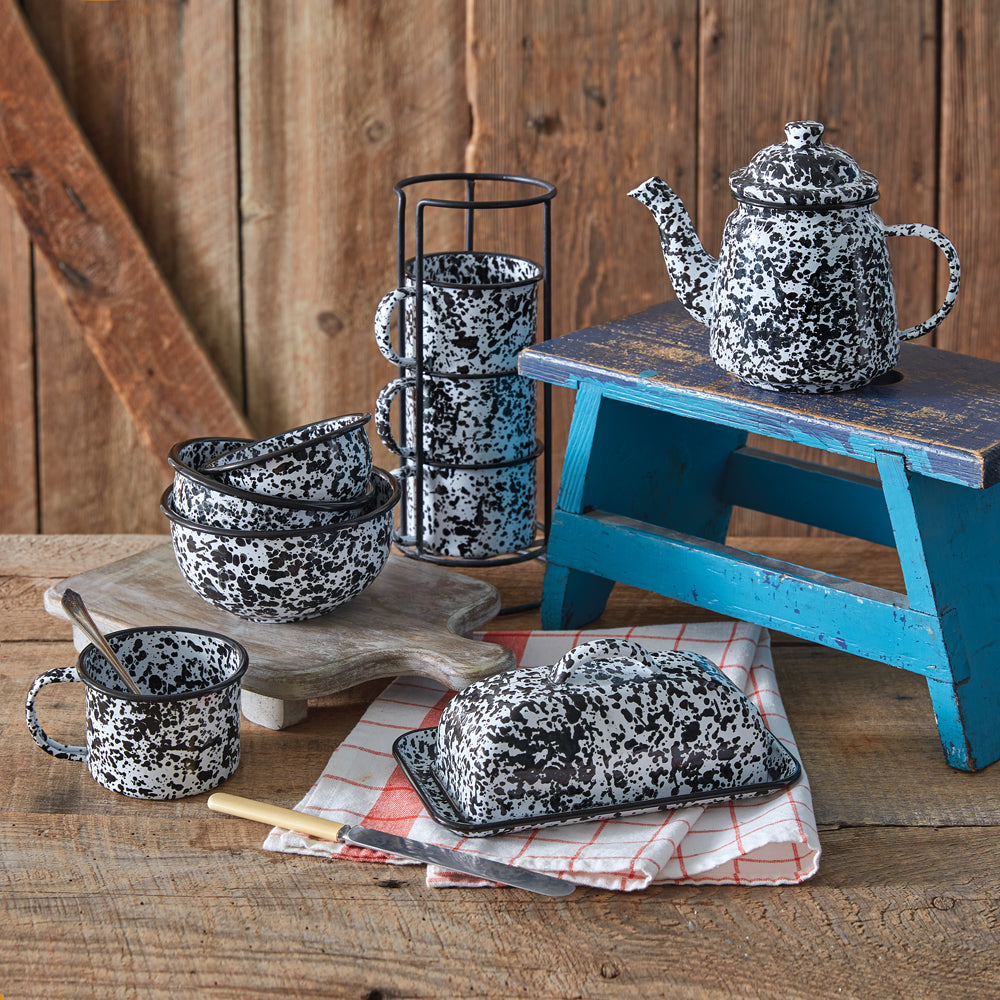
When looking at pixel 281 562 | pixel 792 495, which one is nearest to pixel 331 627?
pixel 281 562

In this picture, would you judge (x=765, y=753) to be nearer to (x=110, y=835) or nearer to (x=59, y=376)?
(x=110, y=835)

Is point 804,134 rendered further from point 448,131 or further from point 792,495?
point 448,131

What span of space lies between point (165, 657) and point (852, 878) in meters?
0.45

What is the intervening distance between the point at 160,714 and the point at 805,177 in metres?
0.53

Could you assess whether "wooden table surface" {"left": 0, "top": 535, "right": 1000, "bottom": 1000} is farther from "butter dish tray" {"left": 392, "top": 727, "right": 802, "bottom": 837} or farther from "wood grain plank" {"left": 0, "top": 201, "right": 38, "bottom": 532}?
"wood grain plank" {"left": 0, "top": 201, "right": 38, "bottom": 532}

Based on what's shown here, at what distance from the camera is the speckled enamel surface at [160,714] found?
78 centimetres

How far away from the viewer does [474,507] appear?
1075 millimetres

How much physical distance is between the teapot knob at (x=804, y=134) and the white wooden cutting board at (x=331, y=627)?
0.40 metres

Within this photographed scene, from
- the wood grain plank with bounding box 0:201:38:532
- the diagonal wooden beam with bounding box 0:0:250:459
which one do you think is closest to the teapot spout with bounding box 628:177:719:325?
the diagonal wooden beam with bounding box 0:0:250:459

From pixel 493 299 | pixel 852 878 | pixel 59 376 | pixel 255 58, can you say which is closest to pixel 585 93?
pixel 255 58

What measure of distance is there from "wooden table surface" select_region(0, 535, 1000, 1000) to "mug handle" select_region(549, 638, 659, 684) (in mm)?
128

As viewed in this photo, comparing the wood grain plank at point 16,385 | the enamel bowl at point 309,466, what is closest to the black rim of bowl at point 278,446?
the enamel bowl at point 309,466

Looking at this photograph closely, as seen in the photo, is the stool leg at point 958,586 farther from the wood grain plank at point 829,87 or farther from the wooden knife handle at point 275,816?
the wood grain plank at point 829,87

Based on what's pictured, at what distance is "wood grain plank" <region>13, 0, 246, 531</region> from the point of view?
5.09 feet
